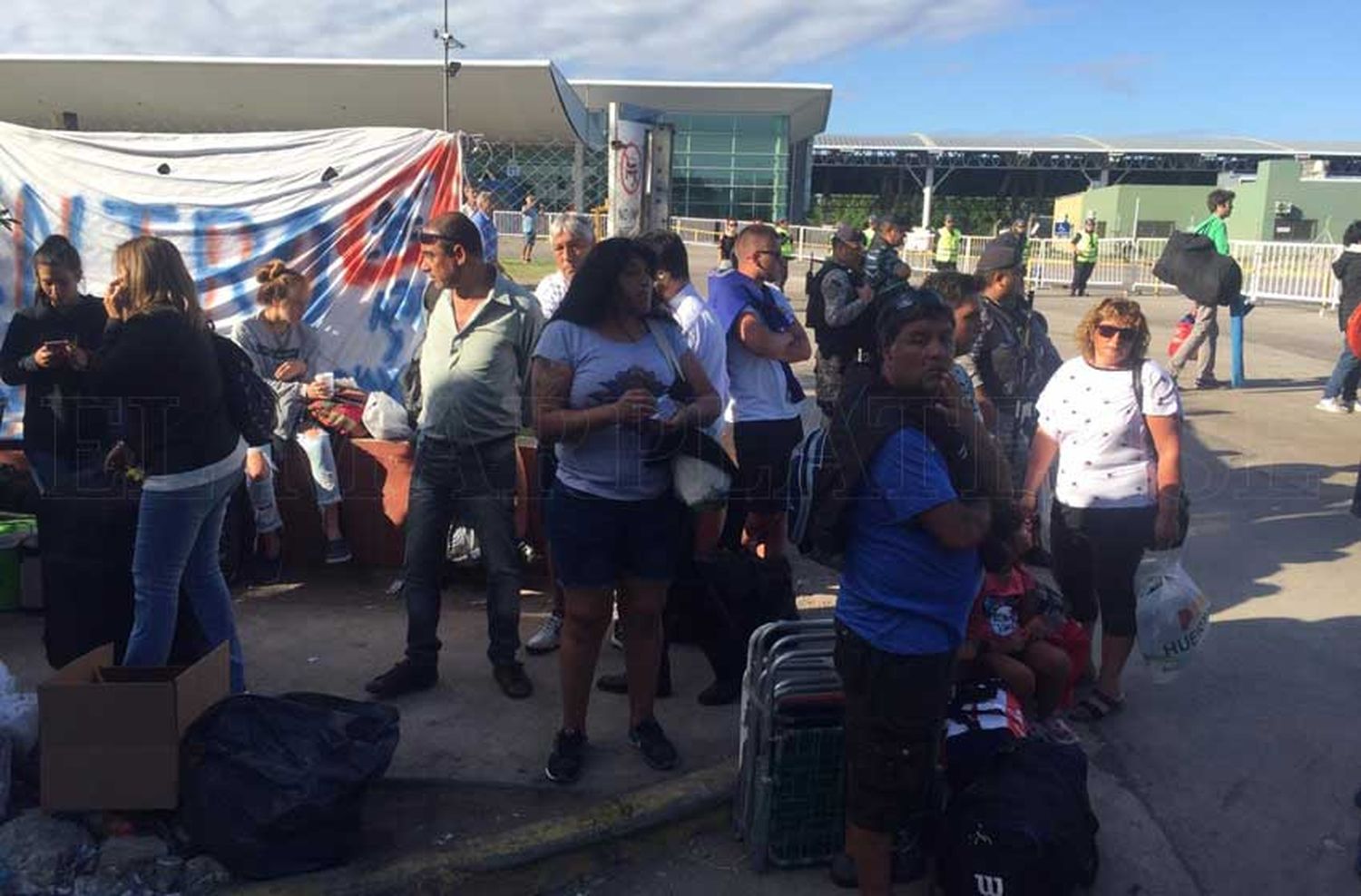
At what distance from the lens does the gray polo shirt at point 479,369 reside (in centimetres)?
409

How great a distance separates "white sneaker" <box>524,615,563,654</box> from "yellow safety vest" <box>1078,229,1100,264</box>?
19.1 m

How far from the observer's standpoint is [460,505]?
4504 mm

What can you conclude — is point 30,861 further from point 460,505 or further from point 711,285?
point 711,285

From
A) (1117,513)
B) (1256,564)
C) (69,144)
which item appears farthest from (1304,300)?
(69,144)

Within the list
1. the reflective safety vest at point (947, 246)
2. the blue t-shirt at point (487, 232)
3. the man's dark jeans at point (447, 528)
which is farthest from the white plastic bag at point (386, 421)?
the reflective safety vest at point (947, 246)

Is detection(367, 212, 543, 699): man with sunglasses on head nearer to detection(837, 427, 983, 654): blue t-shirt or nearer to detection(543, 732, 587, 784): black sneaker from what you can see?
detection(543, 732, 587, 784): black sneaker

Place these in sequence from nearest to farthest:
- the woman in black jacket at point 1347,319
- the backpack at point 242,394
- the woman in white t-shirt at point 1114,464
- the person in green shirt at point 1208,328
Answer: the backpack at point 242,394 < the woman in white t-shirt at point 1114,464 < the woman in black jacket at point 1347,319 < the person in green shirt at point 1208,328

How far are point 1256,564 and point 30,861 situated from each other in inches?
240

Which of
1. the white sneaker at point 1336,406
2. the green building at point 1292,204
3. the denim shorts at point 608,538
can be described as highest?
the green building at point 1292,204

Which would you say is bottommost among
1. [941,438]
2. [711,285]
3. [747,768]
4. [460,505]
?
[747,768]

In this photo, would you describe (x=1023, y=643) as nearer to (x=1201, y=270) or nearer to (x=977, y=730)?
(x=977, y=730)

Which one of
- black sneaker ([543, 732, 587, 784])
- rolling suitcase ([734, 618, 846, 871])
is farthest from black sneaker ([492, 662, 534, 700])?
rolling suitcase ([734, 618, 846, 871])

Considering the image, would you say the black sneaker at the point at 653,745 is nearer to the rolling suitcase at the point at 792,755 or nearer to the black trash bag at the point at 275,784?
the rolling suitcase at the point at 792,755

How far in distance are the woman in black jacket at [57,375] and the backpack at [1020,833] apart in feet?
A: 10.9
